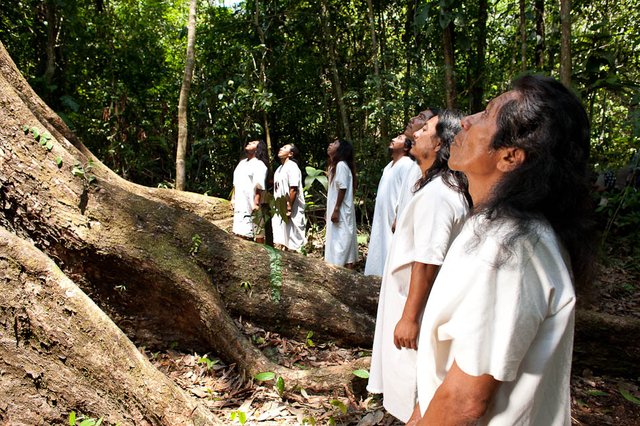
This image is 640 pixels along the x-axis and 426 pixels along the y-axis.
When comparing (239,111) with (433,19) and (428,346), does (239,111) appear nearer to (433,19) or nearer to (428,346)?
(433,19)

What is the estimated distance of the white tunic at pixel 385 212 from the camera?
5.62 m

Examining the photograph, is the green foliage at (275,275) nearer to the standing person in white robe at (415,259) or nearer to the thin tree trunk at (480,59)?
the standing person in white robe at (415,259)

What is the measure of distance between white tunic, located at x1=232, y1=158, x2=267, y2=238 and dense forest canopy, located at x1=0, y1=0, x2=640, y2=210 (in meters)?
2.65

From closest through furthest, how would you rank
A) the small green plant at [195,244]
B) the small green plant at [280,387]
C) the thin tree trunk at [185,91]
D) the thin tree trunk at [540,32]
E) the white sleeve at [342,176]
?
the small green plant at [280,387], the small green plant at [195,244], the white sleeve at [342,176], the thin tree trunk at [185,91], the thin tree trunk at [540,32]

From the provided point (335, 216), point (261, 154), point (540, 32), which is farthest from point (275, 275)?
point (540, 32)

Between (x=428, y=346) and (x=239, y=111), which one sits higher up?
(x=239, y=111)

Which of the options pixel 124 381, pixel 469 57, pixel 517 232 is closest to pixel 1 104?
pixel 124 381

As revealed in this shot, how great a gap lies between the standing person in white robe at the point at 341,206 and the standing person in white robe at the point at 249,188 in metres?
1.10

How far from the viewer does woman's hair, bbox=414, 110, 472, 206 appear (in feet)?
7.21

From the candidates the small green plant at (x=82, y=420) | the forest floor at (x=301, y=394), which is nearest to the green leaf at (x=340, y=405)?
the forest floor at (x=301, y=394)

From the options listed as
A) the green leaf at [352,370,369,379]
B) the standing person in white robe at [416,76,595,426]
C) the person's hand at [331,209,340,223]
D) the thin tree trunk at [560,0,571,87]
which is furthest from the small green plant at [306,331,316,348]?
the thin tree trunk at [560,0,571,87]

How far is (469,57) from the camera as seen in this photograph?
426 inches

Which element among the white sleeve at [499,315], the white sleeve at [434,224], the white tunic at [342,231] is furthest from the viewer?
the white tunic at [342,231]

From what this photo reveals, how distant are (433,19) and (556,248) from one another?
793 cm
